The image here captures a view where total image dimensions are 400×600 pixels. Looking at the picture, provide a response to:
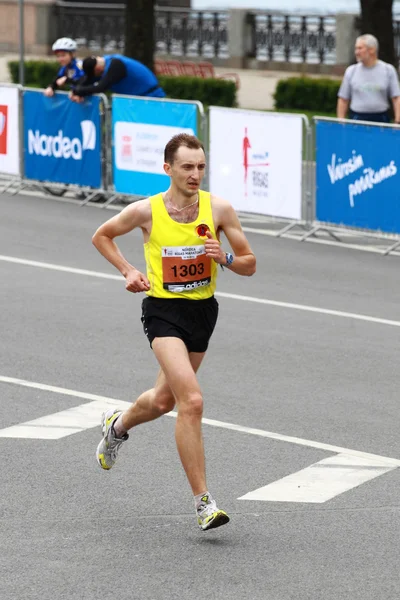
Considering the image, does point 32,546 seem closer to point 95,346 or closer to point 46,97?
point 95,346

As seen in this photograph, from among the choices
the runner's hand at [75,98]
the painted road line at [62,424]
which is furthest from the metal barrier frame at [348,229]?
the painted road line at [62,424]

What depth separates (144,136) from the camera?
17.5m

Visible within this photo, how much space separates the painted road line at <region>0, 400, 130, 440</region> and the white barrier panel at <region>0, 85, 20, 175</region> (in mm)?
10175

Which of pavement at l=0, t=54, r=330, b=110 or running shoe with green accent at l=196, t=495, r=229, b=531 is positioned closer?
running shoe with green accent at l=196, t=495, r=229, b=531

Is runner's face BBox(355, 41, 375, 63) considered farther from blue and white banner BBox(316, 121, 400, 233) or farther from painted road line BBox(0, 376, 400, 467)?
painted road line BBox(0, 376, 400, 467)

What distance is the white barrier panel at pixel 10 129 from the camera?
751 inches

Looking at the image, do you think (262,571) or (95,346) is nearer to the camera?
(262,571)

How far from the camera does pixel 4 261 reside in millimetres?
14734

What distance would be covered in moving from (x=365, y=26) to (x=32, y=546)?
66.2ft

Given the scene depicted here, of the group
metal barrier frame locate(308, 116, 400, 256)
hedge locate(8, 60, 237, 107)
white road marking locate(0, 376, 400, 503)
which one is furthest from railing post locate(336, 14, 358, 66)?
white road marking locate(0, 376, 400, 503)

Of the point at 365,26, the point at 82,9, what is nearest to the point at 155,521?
the point at 365,26

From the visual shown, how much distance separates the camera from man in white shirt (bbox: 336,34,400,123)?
16.5 metres

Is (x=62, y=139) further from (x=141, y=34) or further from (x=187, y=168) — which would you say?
(x=187, y=168)

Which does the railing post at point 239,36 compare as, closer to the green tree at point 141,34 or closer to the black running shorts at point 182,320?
the green tree at point 141,34
